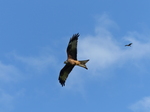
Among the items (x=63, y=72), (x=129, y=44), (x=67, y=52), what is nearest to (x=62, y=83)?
(x=63, y=72)

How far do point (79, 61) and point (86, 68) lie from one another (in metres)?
1.03

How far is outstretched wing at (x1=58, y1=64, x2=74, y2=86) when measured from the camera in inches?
1298

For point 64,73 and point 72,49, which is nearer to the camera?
point 72,49

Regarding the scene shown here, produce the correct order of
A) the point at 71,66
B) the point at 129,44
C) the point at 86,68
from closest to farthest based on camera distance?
1. the point at 86,68
2. the point at 71,66
3. the point at 129,44

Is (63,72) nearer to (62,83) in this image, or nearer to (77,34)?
(62,83)

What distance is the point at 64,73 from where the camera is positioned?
33625 mm

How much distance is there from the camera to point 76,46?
31875mm

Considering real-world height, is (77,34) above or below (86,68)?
above

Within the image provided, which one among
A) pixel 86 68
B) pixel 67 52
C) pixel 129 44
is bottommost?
pixel 86 68

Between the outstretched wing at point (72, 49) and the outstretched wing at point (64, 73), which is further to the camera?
the outstretched wing at point (64, 73)

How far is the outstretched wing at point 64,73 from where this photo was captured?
33.0m

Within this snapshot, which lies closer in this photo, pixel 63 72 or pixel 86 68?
pixel 86 68

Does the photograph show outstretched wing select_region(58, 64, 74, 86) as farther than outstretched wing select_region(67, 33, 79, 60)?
Yes

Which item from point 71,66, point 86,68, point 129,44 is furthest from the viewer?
point 129,44
